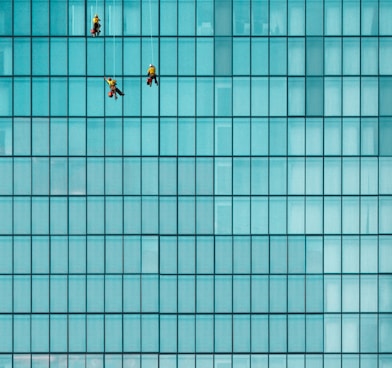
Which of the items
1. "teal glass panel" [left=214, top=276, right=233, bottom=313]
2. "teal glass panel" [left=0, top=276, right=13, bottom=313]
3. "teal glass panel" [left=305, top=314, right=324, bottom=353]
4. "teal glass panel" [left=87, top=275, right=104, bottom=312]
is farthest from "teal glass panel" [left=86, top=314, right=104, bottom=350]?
"teal glass panel" [left=305, top=314, right=324, bottom=353]

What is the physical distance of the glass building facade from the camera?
25.7m

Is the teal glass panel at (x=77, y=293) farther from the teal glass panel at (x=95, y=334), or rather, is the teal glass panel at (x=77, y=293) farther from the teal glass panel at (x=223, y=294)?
the teal glass panel at (x=223, y=294)

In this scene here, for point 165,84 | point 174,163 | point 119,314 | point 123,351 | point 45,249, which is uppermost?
point 165,84

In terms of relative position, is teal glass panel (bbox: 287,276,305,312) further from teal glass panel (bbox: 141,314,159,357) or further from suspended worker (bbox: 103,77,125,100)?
suspended worker (bbox: 103,77,125,100)

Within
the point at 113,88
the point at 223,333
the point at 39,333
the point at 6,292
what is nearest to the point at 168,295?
the point at 223,333

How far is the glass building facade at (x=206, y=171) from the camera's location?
84.3 feet

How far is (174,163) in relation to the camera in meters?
25.7

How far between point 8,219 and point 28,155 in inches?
132

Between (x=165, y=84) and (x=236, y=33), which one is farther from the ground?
(x=236, y=33)

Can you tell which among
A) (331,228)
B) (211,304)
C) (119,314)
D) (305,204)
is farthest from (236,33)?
(119,314)

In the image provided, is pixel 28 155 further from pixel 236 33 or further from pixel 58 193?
pixel 236 33

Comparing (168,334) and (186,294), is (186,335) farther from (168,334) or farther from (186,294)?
(186,294)

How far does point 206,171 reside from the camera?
25.7 meters

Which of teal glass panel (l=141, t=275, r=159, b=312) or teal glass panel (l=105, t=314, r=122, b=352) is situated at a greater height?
teal glass panel (l=141, t=275, r=159, b=312)
